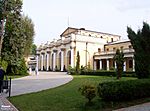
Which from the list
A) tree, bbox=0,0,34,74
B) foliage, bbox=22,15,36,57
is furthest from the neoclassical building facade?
tree, bbox=0,0,34,74

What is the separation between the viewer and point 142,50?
14.4 m

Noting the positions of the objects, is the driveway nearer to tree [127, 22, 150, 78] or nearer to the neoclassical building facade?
tree [127, 22, 150, 78]

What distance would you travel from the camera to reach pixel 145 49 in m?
14.4

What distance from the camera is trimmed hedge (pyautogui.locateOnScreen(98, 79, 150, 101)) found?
11039mm

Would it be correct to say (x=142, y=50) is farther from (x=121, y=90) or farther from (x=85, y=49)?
(x=85, y=49)

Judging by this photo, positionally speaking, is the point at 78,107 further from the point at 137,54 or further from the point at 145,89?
the point at 137,54

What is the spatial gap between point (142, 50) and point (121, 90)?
415 centimetres

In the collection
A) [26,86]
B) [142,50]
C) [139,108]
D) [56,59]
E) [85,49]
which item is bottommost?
[139,108]

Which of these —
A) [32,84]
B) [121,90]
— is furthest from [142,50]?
[32,84]

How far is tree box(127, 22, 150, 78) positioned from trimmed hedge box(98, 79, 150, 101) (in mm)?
2463

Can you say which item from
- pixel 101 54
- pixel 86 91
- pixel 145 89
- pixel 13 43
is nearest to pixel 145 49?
pixel 145 89

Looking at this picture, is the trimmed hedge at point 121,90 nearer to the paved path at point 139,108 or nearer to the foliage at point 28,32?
the paved path at point 139,108

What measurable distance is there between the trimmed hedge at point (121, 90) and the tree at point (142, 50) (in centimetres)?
246

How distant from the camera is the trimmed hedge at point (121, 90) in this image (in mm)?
11039
